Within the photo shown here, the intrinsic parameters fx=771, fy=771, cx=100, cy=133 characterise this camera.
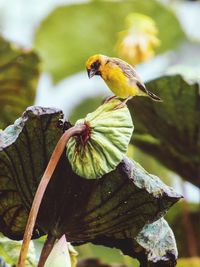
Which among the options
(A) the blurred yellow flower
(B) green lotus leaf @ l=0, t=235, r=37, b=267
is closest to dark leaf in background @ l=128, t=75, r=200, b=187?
(A) the blurred yellow flower

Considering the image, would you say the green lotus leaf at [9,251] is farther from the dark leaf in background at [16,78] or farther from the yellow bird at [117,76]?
the dark leaf in background at [16,78]

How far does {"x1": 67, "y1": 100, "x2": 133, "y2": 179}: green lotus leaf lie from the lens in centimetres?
71

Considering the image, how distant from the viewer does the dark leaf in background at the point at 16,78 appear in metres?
1.47

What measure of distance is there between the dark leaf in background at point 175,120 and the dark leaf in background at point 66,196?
44 cm

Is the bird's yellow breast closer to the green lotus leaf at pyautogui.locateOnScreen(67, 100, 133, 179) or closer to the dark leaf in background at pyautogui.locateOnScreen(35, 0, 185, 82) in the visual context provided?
the green lotus leaf at pyautogui.locateOnScreen(67, 100, 133, 179)

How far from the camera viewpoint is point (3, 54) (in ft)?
4.85

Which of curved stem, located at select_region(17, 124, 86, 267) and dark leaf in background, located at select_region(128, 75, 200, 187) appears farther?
dark leaf in background, located at select_region(128, 75, 200, 187)

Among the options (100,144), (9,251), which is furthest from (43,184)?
(9,251)

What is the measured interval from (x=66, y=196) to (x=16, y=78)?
0.77 meters

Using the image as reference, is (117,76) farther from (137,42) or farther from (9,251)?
(137,42)

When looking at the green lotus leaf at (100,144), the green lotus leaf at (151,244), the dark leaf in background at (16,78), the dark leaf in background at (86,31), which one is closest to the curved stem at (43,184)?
the green lotus leaf at (100,144)

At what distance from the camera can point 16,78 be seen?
152 centimetres

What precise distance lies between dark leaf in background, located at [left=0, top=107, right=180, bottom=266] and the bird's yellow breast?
63mm

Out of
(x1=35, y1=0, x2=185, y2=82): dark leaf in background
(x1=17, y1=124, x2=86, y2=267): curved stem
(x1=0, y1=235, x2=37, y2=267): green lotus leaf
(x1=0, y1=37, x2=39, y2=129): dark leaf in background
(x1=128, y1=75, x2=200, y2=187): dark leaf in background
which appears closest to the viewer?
(x1=17, y1=124, x2=86, y2=267): curved stem
